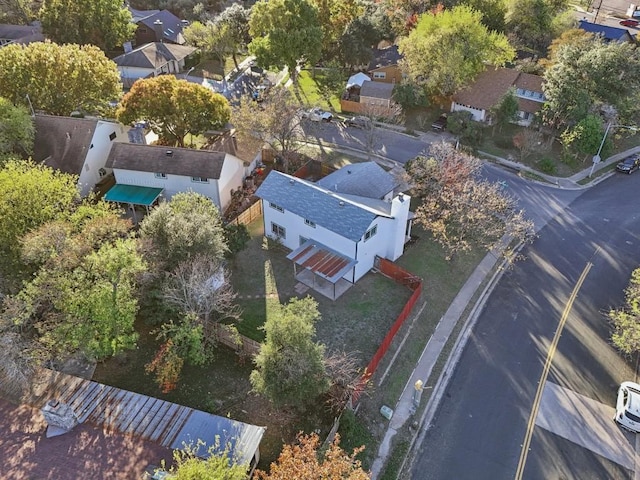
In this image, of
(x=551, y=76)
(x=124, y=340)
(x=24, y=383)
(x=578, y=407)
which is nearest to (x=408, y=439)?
(x=578, y=407)

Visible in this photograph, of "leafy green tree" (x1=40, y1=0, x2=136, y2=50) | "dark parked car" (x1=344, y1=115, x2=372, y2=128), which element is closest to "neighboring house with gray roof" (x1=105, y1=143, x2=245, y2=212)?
"dark parked car" (x1=344, y1=115, x2=372, y2=128)

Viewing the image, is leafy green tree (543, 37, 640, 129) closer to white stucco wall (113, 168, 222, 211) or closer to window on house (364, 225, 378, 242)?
window on house (364, 225, 378, 242)

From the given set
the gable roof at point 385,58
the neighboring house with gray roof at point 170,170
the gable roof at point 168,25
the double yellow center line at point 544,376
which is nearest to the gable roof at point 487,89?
the gable roof at point 385,58

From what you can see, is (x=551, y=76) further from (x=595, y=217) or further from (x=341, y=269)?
(x=341, y=269)

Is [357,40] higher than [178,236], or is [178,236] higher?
[178,236]

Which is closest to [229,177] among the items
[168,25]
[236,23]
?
[236,23]

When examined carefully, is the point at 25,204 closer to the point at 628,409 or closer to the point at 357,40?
the point at 628,409
